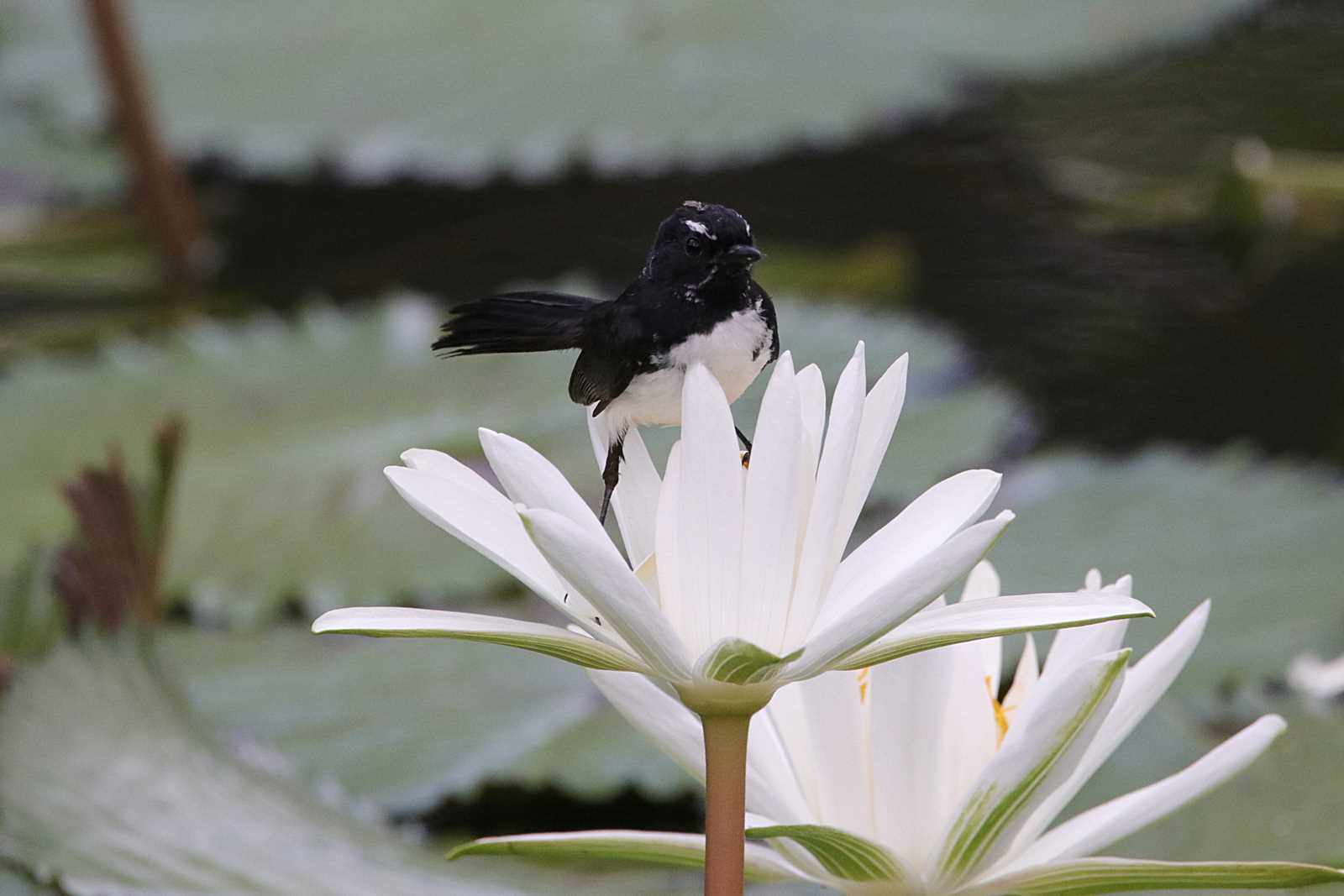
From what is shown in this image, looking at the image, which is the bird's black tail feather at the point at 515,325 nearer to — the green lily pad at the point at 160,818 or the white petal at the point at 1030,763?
the white petal at the point at 1030,763

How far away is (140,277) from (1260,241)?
1567 millimetres

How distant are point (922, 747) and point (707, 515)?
13 cm

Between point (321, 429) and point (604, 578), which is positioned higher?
point (321, 429)

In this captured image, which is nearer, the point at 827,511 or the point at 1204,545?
the point at 827,511

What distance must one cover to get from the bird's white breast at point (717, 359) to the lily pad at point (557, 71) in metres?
1.39

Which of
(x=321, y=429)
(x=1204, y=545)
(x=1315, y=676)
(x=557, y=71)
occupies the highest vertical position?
(x=557, y=71)

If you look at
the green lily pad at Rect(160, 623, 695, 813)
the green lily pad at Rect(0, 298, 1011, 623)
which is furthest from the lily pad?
the green lily pad at Rect(160, 623, 695, 813)

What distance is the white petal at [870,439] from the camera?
433mm

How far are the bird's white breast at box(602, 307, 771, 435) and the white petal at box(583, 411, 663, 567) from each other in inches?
1.5

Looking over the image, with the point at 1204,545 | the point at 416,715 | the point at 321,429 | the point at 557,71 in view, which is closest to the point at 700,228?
the point at 416,715

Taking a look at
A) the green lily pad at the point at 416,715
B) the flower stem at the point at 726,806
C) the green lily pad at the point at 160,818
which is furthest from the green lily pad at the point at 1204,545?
the flower stem at the point at 726,806

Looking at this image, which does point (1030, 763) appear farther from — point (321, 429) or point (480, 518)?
point (321, 429)

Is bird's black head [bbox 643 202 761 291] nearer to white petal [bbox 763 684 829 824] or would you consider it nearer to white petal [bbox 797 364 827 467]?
white petal [bbox 797 364 827 467]

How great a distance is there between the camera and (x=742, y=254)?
1.41ft
